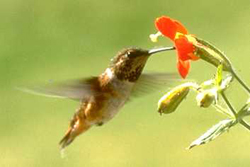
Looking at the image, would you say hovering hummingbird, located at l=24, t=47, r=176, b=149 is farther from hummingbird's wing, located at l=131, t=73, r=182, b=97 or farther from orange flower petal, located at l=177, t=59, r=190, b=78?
orange flower petal, located at l=177, t=59, r=190, b=78

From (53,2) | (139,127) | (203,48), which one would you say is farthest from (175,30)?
(53,2)

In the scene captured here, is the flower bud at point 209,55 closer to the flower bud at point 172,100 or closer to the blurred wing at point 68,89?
the flower bud at point 172,100

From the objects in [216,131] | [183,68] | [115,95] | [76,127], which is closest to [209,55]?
[183,68]

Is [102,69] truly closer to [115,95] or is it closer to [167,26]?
[115,95]

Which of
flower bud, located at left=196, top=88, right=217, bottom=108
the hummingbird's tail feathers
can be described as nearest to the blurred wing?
the hummingbird's tail feathers

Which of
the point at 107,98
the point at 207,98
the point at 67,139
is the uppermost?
the point at 207,98

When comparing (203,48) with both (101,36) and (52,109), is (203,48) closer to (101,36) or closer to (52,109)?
(52,109)

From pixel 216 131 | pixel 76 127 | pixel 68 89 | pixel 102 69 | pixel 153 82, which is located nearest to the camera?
pixel 216 131
